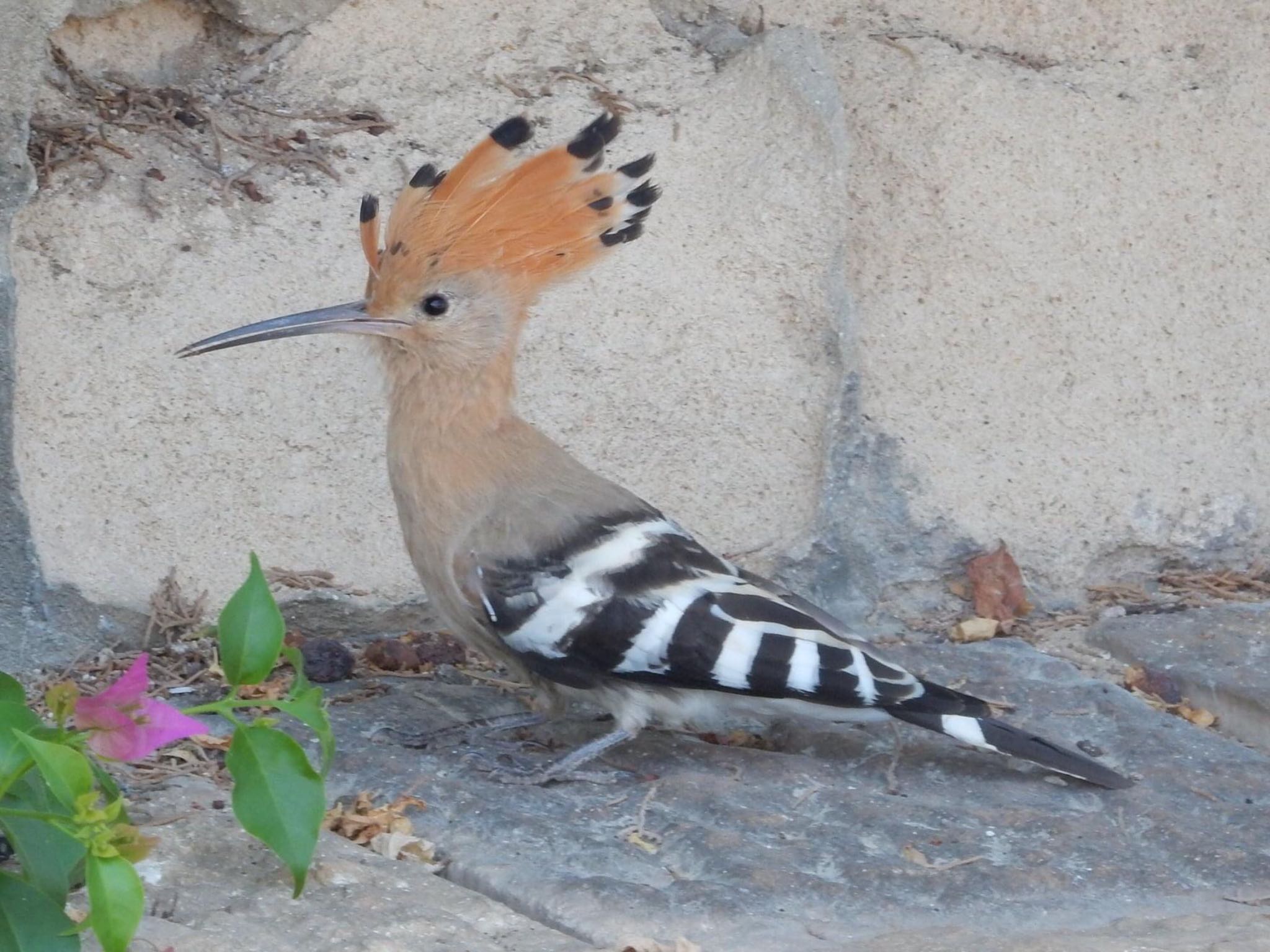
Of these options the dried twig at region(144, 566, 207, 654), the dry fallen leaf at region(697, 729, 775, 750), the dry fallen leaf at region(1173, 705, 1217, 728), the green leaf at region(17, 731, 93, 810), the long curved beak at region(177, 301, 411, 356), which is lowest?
the dry fallen leaf at region(697, 729, 775, 750)

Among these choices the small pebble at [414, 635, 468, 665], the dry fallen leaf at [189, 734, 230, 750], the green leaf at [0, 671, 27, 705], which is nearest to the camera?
the green leaf at [0, 671, 27, 705]

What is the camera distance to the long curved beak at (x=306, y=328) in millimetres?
2504

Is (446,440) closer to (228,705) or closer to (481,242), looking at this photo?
(481,242)

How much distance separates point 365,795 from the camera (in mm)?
A: 2197

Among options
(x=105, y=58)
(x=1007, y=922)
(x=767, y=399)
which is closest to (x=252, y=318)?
(x=105, y=58)

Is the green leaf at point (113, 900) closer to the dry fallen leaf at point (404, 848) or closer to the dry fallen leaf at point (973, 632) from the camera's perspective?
the dry fallen leaf at point (404, 848)

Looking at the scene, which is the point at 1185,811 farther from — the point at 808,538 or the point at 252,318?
the point at 252,318

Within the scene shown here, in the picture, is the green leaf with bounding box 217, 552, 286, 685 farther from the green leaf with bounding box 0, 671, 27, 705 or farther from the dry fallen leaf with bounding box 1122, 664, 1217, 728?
the dry fallen leaf with bounding box 1122, 664, 1217, 728

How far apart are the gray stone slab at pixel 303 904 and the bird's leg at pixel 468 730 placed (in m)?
0.39

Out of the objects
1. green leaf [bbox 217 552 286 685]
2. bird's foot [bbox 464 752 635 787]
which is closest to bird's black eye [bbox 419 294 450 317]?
bird's foot [bbox 464 752 635 787]

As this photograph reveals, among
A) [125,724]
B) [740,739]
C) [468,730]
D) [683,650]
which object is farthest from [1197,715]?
[125,724]

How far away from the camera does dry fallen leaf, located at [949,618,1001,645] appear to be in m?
2.97

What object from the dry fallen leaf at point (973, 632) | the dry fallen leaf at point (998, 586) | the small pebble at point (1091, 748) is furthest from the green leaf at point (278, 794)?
the dry fallen leaf at point (998, 586)

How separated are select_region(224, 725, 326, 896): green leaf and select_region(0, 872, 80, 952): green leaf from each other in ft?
0.63
